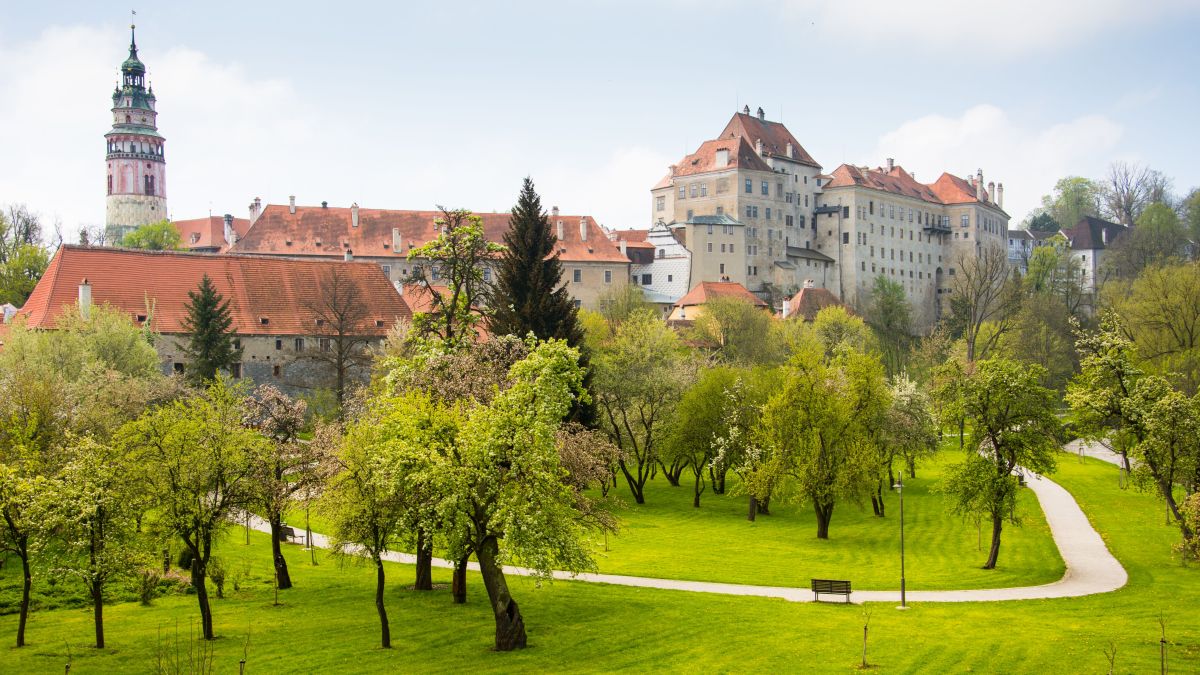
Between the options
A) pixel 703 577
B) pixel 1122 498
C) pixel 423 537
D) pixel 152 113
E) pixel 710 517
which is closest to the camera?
pixel 423 537

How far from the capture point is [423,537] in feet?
103

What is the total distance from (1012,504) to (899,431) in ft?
51.3

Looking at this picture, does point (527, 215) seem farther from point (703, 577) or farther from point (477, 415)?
point (477, 415)

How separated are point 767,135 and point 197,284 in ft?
274

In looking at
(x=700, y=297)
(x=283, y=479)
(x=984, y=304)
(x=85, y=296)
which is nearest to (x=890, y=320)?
(x=984, y=304)

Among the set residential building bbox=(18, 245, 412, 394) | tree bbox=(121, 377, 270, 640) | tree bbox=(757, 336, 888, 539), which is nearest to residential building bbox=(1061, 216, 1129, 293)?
residential building bbox=(18, 245, 412, 394)

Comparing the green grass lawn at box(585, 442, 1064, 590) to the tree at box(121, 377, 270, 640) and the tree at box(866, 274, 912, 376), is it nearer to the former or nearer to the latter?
the tree at box(121, 377, 270, 640)

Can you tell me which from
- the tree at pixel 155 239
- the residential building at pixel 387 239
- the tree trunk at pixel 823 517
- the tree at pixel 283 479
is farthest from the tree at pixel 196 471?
the tree at pixel 155 239

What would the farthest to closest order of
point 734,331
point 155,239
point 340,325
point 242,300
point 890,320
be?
point 155,239
point 890,320
point 734,331
point 242,300
point 340,325

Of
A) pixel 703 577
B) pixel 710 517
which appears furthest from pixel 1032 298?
pixel 703 577

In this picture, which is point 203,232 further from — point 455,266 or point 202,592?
point 202,592

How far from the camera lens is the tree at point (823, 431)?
1957 inches

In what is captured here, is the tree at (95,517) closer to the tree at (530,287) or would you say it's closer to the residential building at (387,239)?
the tree at (530,287)

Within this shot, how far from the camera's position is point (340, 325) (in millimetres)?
74438
